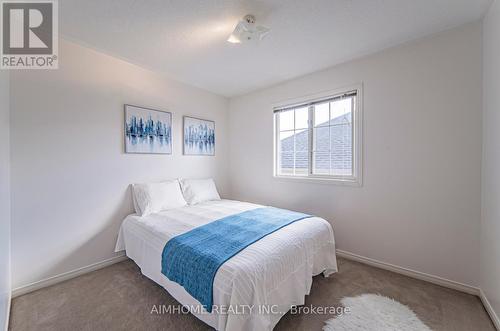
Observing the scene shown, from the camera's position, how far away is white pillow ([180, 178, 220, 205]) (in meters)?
2.94

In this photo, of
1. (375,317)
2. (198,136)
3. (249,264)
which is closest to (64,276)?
(249,264)

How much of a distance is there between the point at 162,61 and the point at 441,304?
3715 millimetres

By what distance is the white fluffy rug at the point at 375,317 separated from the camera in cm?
145

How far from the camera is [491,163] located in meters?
1.58

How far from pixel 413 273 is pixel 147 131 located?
11.4 ft

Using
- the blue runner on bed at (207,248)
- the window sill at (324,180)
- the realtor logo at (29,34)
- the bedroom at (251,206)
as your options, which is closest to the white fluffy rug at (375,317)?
the bedroom at (251,206)

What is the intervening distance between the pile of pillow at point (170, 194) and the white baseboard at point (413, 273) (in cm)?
205

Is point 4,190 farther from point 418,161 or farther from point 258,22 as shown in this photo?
point 418,161

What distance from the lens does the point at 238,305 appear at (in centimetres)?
117

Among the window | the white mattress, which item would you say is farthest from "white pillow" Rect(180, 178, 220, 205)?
the window

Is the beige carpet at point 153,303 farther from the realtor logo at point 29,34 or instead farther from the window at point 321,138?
the realtor logo at point 29,34

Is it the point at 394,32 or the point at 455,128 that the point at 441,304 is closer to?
the point at 455,128

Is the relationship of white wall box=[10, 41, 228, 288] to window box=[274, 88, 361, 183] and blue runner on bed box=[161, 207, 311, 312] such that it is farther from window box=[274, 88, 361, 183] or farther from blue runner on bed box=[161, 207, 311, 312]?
window box=[274, 88, 361, 183]

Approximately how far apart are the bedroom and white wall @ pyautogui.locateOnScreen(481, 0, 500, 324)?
0.02 metres
